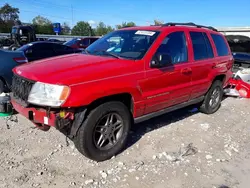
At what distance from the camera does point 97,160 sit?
11.2 feet

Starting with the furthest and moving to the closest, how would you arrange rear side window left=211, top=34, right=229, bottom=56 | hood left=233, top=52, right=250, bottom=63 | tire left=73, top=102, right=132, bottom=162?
1. hood left=233, top=52, right=250, bottom=63
2. rear side window left=211, top=34, right=229, bottom=56
3. tire left=73, top=102, right=132, bottom=162

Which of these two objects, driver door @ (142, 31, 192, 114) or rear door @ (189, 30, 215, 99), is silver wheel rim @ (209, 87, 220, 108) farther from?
driver door @ (142, 31, 192, 114)

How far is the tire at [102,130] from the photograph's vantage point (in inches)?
124

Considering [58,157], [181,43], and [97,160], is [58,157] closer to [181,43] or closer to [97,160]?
[97,160]

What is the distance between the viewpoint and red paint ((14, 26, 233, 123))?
303 cm

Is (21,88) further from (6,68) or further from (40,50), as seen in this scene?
(40,50)

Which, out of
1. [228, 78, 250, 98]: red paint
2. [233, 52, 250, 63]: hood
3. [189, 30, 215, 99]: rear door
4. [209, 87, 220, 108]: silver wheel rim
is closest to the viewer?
[189, 30, 215, 99]: rear door

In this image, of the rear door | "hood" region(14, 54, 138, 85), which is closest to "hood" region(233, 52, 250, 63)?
the rear door

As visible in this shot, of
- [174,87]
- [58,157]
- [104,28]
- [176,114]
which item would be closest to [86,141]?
[58,157]

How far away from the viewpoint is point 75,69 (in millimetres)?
3217

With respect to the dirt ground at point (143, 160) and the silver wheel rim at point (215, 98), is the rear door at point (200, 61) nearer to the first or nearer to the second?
the silver wheel rim at point (215, 98)

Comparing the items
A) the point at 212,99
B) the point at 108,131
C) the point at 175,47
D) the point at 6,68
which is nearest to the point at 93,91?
the point at 108,131

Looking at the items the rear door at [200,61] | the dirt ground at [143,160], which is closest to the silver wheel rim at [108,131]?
the dirt ground at [143,160]

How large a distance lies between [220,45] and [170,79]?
2242 mm
